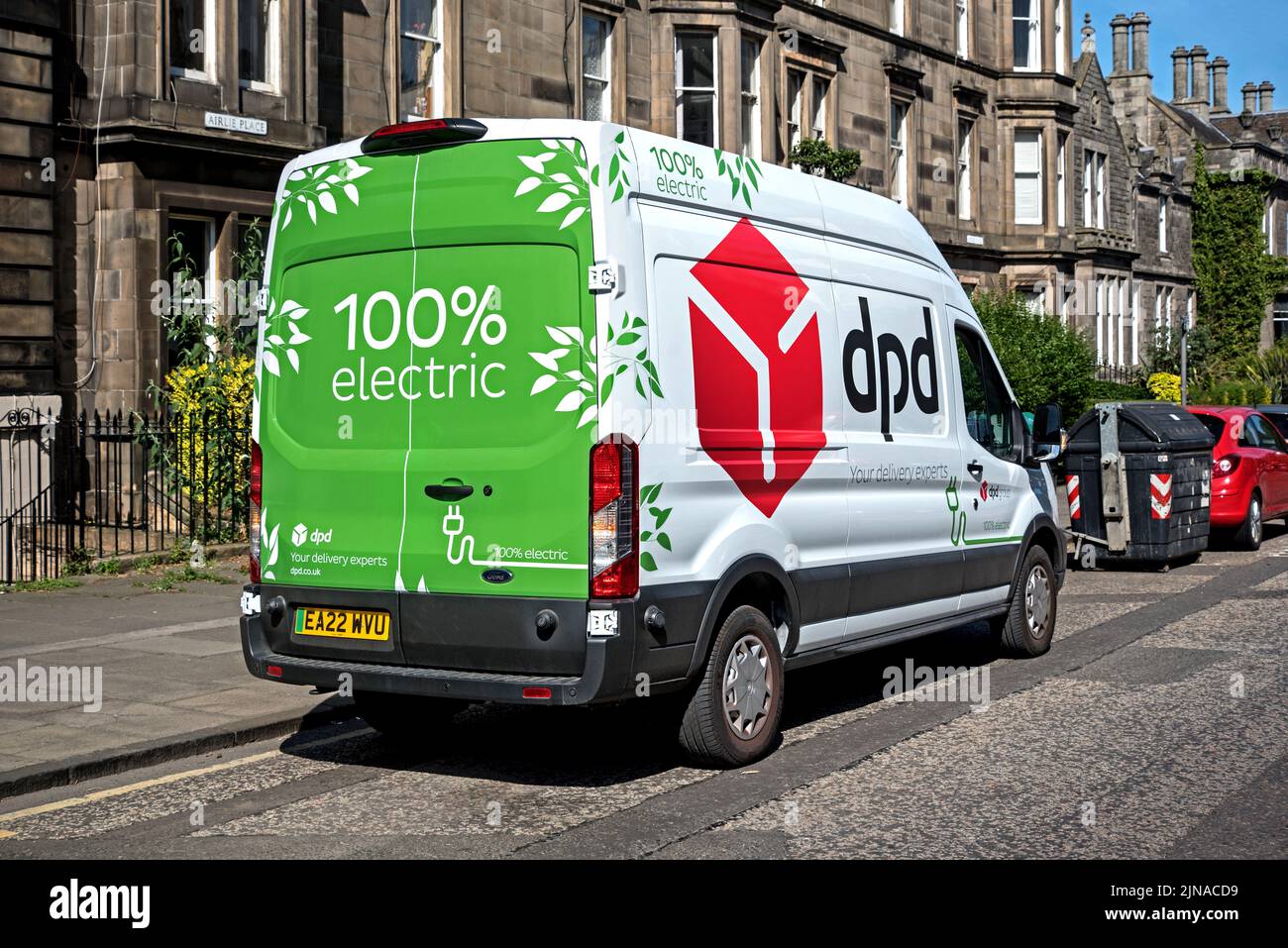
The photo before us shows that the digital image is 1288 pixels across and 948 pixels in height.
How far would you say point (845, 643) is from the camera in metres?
8.38

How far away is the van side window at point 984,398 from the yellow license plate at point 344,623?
173 inches

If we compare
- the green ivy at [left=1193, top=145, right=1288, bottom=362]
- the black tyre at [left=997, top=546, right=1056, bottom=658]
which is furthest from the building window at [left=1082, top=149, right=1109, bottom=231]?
the black tyre at [left=997, top=546, right=1056, bottom=658]

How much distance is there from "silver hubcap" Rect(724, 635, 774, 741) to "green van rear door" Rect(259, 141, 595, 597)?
3.75 ft

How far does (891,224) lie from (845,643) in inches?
103

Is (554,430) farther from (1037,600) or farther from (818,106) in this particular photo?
(818,106)

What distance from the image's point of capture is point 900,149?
3369 cm

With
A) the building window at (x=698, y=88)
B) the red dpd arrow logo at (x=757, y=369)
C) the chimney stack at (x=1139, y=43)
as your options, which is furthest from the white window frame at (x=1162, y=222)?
the red dpd arrow logo at (x=757, y=369)

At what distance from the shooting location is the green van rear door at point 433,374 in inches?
263

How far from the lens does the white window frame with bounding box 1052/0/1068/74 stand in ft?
131

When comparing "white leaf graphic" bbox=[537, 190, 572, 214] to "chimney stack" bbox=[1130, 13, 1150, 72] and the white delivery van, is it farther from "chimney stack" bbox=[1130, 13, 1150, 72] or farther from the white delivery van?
"chimney stack" bbox=[1130, 13, 1150, 72]

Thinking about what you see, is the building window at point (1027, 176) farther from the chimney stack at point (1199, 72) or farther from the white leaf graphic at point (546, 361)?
the chimney stack at point (1199, 72)

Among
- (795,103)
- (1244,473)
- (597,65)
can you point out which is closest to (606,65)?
(597,65)

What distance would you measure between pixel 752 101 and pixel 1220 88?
176ft
